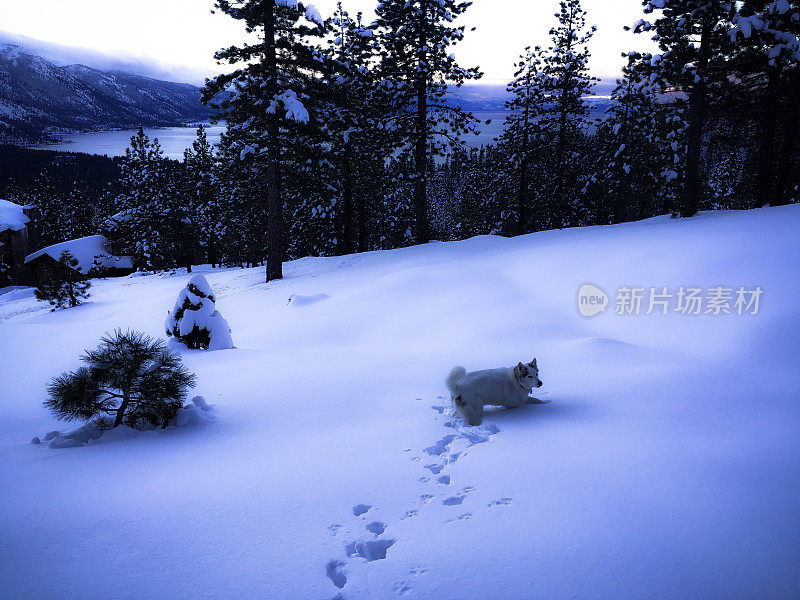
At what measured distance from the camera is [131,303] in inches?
696

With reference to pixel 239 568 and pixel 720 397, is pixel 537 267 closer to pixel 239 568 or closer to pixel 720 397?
pixel 720 397

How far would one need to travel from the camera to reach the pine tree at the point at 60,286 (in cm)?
1886

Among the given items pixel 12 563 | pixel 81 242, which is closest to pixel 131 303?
pixel 12 563

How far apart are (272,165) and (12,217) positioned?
46859 mm

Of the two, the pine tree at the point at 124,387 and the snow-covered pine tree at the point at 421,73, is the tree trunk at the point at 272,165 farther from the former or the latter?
the pine tree at the point at 124,387

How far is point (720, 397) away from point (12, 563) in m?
6.51

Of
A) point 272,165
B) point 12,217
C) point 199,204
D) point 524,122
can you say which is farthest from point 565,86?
point 12,217

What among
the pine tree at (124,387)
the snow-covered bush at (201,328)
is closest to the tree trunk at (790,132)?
the snow-covered bush at (201,328)

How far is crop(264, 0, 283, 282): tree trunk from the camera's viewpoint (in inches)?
631

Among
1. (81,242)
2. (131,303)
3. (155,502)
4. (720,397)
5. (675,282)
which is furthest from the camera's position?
(81,242)

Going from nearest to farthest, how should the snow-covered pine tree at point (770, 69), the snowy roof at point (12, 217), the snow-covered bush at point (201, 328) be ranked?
the snow-covered bush at point (201, 328) → the snow-covered pine tree at point (770, 69) → the snowy roof at point (12, 217)

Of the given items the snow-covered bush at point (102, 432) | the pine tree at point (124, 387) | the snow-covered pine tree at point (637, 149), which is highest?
the snow-covered pine tree at point (637, 149)

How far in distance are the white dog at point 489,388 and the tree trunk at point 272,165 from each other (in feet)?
46.0

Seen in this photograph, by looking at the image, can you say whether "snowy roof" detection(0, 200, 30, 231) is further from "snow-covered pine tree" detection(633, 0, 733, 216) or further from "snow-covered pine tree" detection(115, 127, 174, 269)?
"snow-covered pine tree" detection(633, 0, 733, 216)
